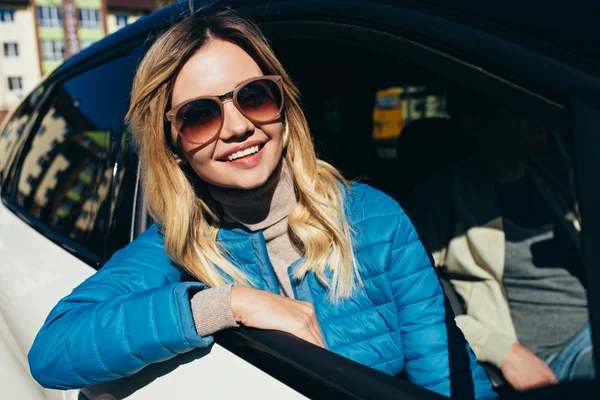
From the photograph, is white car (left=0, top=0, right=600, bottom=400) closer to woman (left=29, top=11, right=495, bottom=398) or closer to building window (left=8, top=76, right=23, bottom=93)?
woman (left=29, top=11, right=495, bottom=398)

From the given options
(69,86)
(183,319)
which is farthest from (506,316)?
(69,86)

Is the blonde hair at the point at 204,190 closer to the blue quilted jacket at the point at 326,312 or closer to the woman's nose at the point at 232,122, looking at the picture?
the blue quilted jacket at the point at 326,312

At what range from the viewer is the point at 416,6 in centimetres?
99

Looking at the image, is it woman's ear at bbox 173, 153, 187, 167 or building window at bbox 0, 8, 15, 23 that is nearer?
woman's ear at bbox 173, 153, 187, 167

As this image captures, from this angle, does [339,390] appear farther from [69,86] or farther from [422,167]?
[69,86]

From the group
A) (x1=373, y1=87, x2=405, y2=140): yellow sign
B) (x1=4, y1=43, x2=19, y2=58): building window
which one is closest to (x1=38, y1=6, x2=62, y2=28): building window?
(x1=4, y1=43, x2=19, y2=58): building window

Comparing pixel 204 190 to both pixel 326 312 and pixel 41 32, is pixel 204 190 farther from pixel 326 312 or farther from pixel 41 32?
pixel 41 32

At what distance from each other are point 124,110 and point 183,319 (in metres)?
0.92

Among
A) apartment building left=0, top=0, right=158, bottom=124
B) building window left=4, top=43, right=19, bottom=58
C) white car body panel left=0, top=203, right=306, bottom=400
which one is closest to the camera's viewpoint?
white car body panel left=0, top=203, right=306, bottom=400

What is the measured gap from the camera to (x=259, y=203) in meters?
1.54

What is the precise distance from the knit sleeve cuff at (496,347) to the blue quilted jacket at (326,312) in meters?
0.28

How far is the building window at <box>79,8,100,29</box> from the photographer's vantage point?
149ft

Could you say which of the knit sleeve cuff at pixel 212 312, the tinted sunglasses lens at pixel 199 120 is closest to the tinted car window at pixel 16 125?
the tinted sunglasses lens at pixel 199 120

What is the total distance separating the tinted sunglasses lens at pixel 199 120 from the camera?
1.39 m
